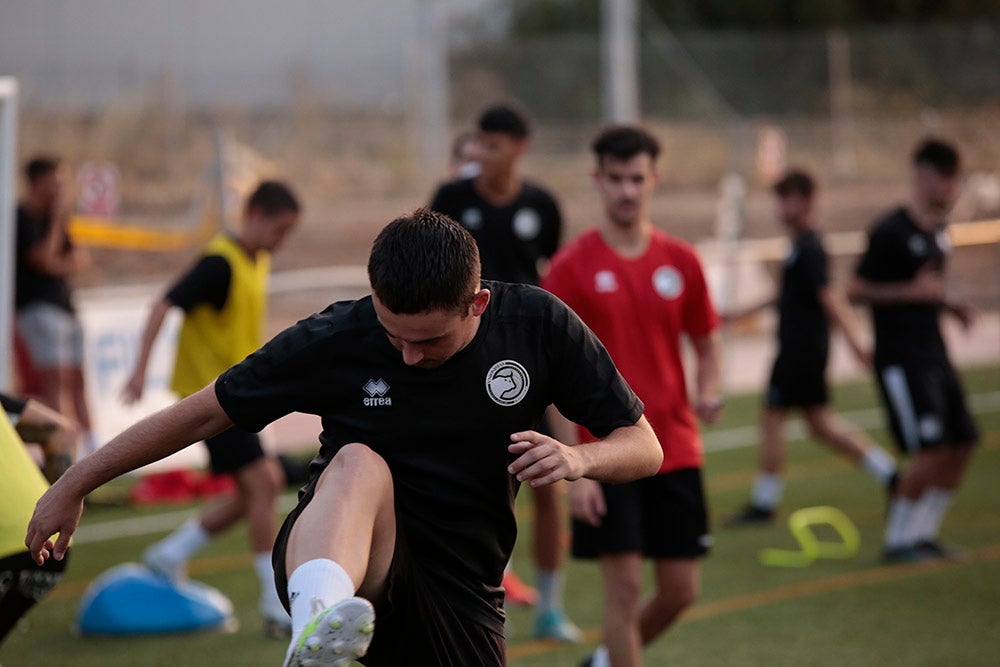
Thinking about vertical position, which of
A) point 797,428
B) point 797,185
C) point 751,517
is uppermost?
point 797,185

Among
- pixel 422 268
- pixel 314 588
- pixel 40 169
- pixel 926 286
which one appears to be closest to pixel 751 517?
pixel 926 286

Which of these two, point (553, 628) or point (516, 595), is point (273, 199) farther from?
point (553, 628)

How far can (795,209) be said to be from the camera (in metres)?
10.2

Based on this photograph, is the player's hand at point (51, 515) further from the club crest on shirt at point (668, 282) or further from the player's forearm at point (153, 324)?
the player's forearm at point (153, 324)

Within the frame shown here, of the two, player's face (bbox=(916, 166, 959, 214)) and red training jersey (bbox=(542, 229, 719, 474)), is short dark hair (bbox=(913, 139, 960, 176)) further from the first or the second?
red training jersey (bbox=(542, 229, 719, 474))

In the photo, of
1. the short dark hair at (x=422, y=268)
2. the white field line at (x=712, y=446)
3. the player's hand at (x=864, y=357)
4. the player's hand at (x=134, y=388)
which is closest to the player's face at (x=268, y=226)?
the player's hand at (x=134, y=388)

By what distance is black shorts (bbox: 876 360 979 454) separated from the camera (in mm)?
8617

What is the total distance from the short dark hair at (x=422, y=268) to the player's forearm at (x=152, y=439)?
61 cm

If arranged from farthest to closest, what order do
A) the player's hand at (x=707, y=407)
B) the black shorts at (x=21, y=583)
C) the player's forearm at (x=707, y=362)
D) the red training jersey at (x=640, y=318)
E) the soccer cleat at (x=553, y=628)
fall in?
the soccer cleat at (x=553, y=628) < the player's forearm at (x=707, y=362) < the player's hand at (x=707, y=407) < the red training jersey at (x=640, y=318) < the black shorts at (x=21, y=583)

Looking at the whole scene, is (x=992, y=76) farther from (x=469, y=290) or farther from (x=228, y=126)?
(x=469, y=290)

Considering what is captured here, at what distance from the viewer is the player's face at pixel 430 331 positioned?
12.1 feet

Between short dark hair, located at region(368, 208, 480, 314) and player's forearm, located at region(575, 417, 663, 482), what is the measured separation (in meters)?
0.54

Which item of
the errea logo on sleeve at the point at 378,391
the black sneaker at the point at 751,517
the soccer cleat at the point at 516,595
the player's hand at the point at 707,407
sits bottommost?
the black sneaker at the point at 751,517

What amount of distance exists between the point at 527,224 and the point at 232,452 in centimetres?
199
